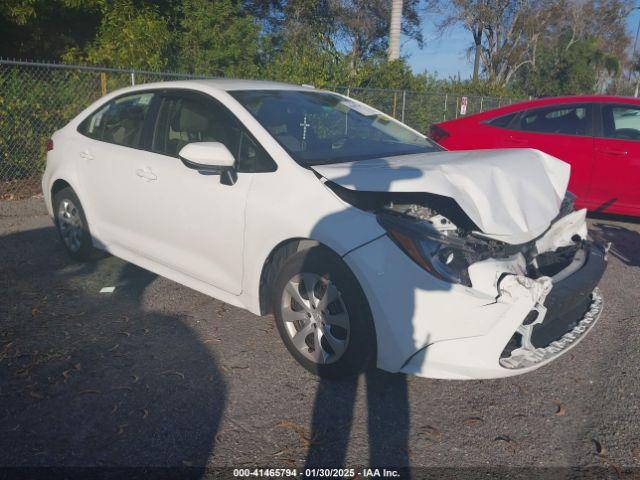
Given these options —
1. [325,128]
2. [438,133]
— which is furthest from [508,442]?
[438,133]

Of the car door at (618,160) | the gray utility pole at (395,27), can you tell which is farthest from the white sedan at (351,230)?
the gray utility pole at (395,27)

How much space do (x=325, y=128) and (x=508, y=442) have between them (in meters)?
2.30

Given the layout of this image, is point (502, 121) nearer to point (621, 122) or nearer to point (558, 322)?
point (621, 122)

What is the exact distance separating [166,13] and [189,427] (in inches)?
525

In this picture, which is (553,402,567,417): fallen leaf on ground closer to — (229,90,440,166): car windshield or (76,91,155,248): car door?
(229,90,440,166): car windshield

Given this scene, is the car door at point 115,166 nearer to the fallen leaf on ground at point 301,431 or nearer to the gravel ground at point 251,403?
the gravel ground at point 251,403

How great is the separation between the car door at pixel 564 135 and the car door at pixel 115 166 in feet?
14.4

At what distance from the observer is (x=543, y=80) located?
4200 centimetres

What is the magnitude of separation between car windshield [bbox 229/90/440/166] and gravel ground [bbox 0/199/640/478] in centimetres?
130

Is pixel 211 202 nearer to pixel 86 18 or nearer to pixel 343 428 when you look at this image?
pixel 343 428

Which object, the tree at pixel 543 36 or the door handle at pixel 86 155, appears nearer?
the door handle at pixel 86 155

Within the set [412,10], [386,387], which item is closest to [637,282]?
[386,387]

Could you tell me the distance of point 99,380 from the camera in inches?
129

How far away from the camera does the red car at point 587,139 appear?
6348 mm
